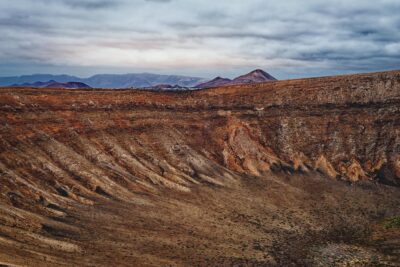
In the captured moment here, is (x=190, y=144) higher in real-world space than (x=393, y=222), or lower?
higher

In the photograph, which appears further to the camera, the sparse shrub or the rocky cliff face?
the rocky cliff face

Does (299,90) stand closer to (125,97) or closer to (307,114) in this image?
(307,114)

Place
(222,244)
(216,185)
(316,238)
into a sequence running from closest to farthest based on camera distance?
1. (222,244)
2. (316,238)
3. (216,185)

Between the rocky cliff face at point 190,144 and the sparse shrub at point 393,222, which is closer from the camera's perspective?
the sparse shrub at point 393,222

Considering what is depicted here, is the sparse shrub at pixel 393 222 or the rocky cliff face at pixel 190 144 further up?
the rocky cliff face at pixel 190 144

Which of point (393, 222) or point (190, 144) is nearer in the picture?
point (393, 222)

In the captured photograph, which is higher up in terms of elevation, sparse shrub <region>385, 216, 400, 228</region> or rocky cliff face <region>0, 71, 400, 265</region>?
rocky cliff face <region>0, 71, 400, 265</region>

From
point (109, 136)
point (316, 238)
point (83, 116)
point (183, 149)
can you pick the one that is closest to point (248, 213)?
point (316, 238)

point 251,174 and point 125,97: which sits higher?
point 125,97
